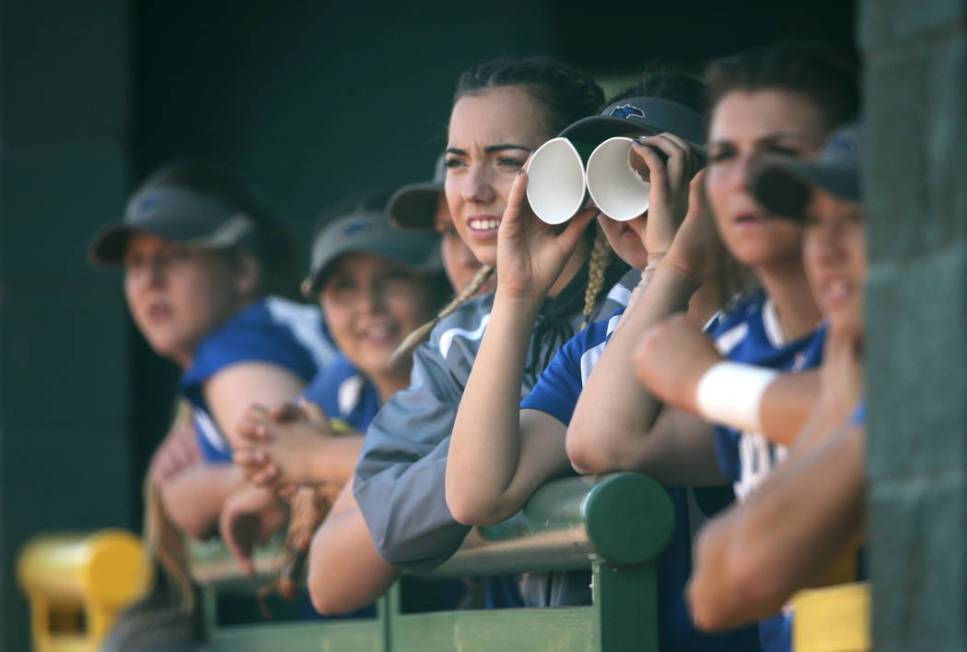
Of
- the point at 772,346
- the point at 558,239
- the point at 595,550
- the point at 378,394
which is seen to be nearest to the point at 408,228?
the point at 378,394

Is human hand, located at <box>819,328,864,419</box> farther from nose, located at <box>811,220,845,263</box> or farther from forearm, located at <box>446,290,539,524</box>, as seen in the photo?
forearm, located at <box>446,290,539,524</box>

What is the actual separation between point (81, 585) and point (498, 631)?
2.52m

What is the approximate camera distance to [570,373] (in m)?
2.83

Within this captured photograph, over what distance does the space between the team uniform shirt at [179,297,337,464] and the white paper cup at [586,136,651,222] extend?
183 centimetres

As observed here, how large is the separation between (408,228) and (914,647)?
1.92 meters

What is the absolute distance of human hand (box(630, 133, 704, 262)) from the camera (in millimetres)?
2609

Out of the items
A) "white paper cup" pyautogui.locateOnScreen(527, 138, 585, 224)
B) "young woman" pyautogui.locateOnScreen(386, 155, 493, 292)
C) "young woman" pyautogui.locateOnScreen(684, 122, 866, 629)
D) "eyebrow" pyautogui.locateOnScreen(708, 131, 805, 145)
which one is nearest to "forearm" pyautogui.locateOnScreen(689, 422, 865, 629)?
"young woman" pyautogui.locateOnScreen(684, 122, 866, 629)

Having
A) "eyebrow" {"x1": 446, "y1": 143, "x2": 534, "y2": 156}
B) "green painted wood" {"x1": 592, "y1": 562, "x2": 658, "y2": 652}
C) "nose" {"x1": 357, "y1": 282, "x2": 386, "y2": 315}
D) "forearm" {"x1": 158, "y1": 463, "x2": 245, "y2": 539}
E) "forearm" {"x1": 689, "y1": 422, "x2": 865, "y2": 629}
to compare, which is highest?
"eyebrow" {"x1": 446, "y1": 143, "x2": 534, "y2": 156}

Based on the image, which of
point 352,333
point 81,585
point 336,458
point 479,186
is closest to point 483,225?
point 479,186

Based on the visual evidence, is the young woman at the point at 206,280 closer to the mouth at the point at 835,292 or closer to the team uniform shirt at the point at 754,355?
the team uniform shirt at the point at 754,355

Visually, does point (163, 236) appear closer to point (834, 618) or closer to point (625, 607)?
point (625, 607)

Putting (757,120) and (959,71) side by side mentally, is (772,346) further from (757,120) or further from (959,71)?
(959,71)

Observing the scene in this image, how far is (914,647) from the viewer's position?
6.19ft

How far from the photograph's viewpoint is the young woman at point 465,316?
2.97 meters
